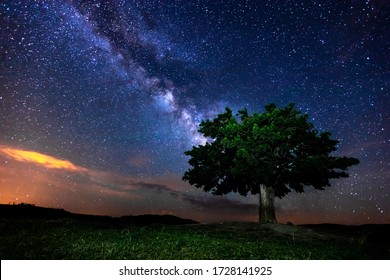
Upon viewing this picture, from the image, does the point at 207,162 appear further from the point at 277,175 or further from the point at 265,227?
the point at 265,227

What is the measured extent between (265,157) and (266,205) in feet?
16.4

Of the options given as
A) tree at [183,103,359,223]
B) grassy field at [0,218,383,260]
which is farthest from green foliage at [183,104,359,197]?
grassy field at [0,218,383,260]

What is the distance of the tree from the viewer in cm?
2228

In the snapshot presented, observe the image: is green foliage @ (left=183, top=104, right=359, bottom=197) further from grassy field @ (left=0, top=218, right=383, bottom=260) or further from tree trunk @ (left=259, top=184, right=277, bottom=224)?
grassy field @ (left=0, top=218, right=383, bottom=260)

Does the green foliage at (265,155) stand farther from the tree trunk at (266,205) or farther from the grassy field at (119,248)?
the grassy field at (119,248)

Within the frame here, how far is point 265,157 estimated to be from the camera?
23.0 m

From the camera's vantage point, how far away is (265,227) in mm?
20031

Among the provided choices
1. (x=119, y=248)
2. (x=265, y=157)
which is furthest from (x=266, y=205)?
(x=119, y=248)

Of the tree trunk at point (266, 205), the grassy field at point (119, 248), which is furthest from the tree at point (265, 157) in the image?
the grassy field at point (119, 248)

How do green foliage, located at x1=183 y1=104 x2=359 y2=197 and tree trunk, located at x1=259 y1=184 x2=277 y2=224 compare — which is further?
tree trunk, located at x1=259 y1=184 x2=277 y2=224

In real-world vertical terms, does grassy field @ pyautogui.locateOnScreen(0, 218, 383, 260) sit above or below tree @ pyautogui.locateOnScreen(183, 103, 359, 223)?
below

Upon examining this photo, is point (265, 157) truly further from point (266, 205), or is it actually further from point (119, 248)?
point (119, 248)

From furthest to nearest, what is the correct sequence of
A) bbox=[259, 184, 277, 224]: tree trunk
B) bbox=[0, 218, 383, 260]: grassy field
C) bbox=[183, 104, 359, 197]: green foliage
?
bbox=[259, 184, 277, 224]: tree trunk < bbox=[183, 104, 359, 197]: green foliage < bbox=[0, 218, 383, 260]: grassy field

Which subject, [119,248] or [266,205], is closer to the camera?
[119,248]
